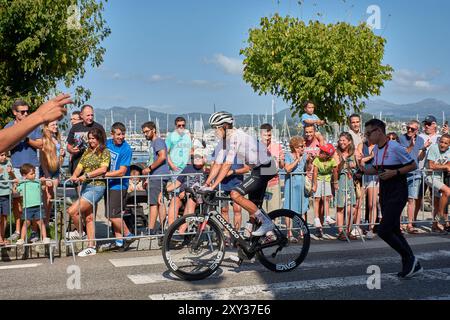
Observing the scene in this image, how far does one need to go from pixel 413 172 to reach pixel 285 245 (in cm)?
463

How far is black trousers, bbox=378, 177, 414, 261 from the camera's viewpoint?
7.02 metres

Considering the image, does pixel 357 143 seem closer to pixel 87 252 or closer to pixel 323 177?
pixel 323 177

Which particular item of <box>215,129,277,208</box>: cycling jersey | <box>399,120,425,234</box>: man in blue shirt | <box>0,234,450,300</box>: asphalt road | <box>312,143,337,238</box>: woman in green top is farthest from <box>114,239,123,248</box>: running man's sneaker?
<box>399,120,425,234</box>: man in blue shirt

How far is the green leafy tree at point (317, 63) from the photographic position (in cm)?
2923

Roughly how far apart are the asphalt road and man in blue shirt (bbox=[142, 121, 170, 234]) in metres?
0.97

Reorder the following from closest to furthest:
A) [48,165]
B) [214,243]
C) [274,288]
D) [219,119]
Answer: [274,288], [214,243], [219,119], [48,165]

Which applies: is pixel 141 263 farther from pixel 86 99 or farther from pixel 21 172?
pixel 86 99

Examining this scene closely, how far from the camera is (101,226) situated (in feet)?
36.6

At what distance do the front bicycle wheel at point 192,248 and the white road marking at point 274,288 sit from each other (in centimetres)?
51

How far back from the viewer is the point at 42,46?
14633 millimetres

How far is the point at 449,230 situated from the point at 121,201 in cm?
635

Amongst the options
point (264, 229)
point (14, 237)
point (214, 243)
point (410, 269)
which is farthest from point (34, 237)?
point (410, 269)
